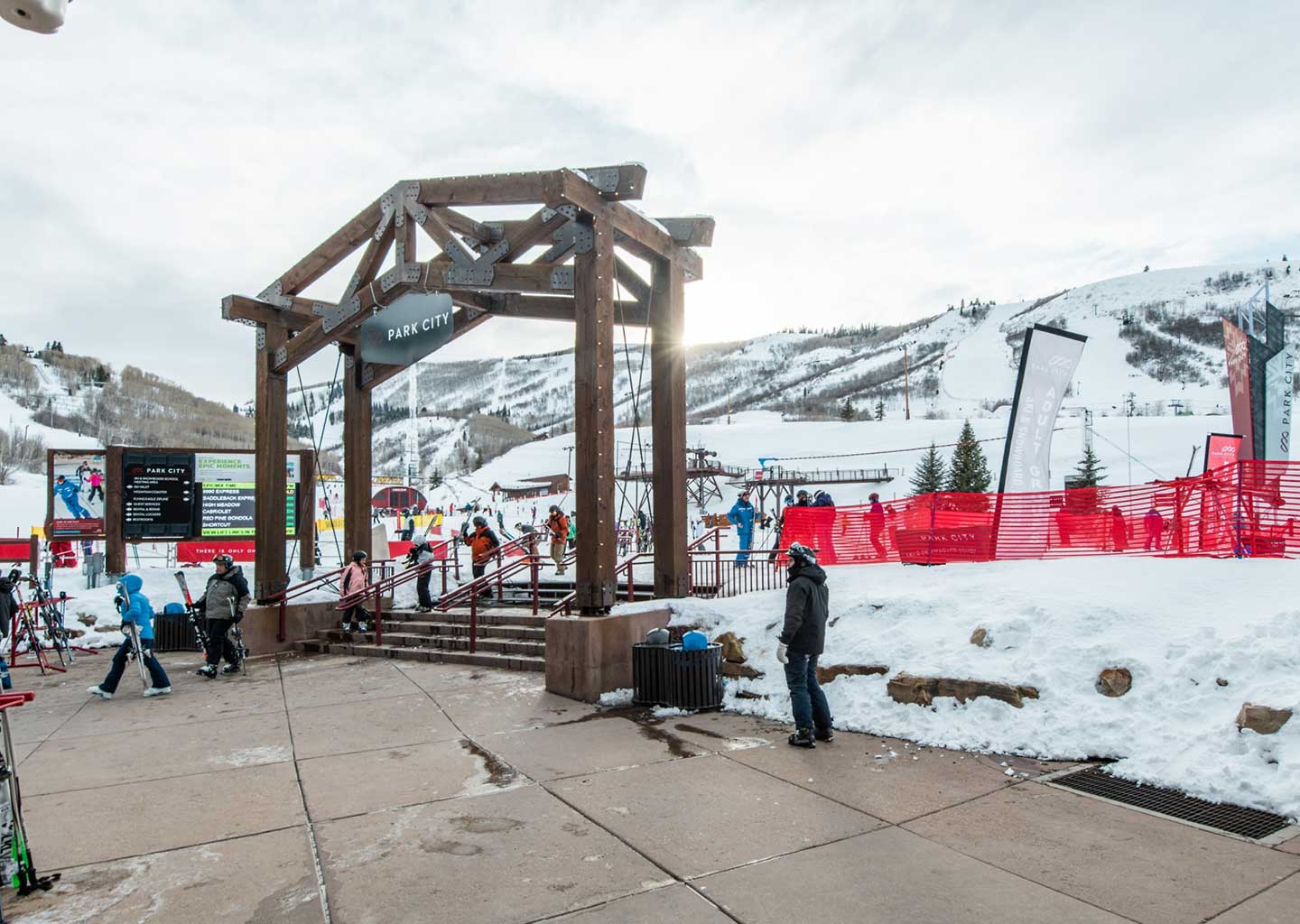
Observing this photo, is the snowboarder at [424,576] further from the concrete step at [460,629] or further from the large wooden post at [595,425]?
the large wooden post at [595,425]

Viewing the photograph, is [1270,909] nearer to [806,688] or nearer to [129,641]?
[806,688]

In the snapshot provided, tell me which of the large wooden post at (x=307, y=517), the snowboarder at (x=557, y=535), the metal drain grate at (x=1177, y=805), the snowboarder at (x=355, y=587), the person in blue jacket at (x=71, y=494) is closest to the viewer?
the metal drain grate at (x=1177, y=805)

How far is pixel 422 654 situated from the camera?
447 inches

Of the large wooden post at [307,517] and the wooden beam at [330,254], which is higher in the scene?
the wooden beam at [330,254]

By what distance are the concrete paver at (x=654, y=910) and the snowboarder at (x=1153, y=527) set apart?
878 centimetres

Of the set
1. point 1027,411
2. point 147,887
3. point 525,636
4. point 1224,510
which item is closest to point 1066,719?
point 1224,510

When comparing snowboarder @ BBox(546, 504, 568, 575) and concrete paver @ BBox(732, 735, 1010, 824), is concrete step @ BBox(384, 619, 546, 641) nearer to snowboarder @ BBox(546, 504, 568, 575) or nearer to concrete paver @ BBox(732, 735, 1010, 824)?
snowboarder @ BBox(546, 504, 568, 575)

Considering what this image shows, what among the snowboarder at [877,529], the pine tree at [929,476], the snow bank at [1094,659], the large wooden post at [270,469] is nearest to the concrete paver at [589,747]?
the snow bank at [1094,659]

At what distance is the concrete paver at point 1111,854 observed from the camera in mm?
3879

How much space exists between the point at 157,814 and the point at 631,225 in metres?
7.23

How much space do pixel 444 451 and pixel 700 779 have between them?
18415cm

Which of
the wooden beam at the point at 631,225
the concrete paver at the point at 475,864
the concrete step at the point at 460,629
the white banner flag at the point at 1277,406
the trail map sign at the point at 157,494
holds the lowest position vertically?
the concrete paver at the point at 475,864

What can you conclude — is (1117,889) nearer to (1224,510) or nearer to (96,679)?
(1224,510)

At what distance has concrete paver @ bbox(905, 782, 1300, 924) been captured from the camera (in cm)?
388
